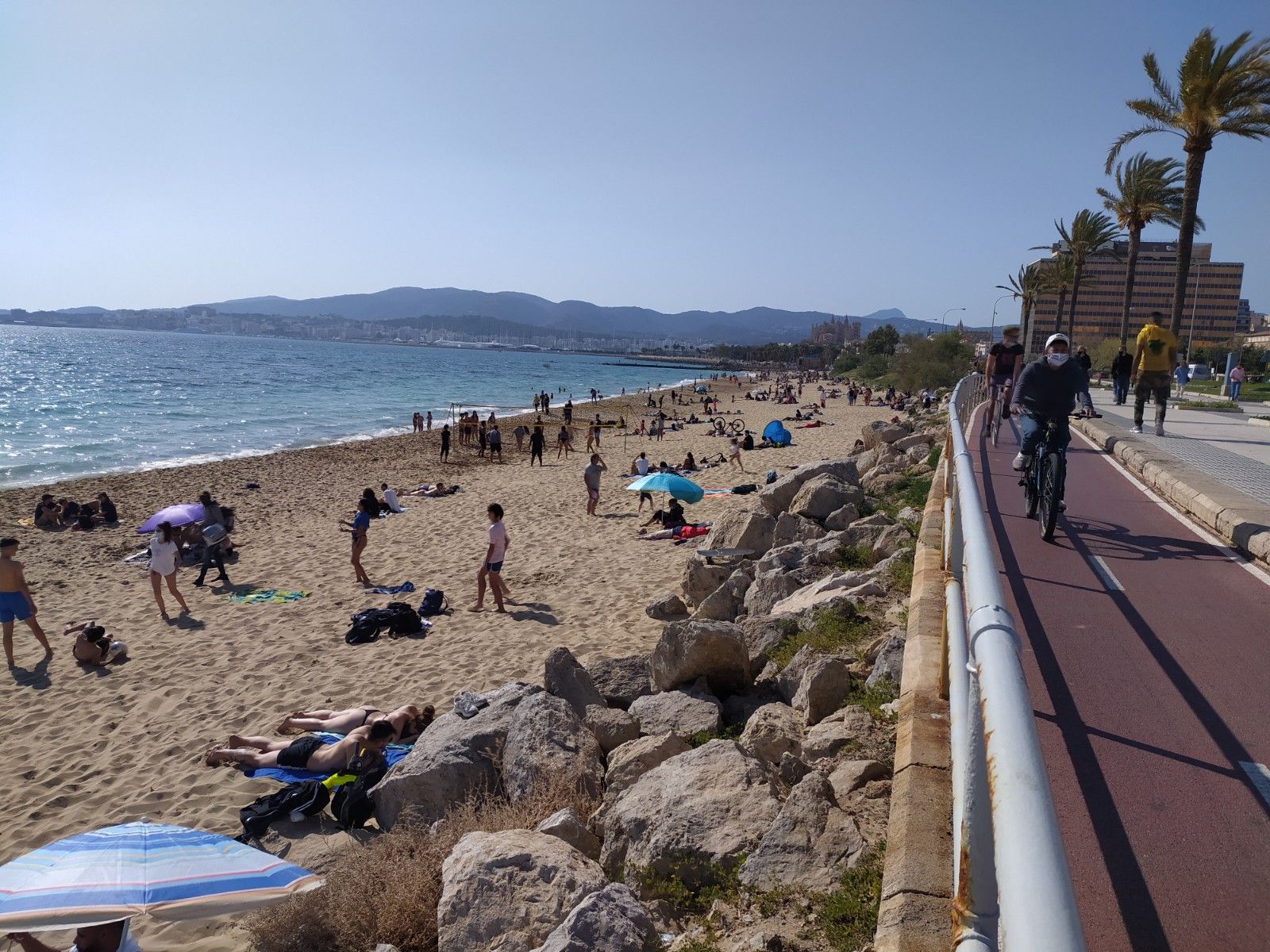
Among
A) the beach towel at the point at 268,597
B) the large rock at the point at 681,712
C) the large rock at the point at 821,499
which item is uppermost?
the large rock at the point at 821,499

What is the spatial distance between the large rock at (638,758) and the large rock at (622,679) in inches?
64.5

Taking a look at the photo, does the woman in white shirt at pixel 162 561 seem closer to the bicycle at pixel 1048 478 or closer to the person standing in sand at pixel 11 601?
the person standing in sand at pixel 11 601

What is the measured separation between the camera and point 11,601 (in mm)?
10031

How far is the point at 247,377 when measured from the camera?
265ft

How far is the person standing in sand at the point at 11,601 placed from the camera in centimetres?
997

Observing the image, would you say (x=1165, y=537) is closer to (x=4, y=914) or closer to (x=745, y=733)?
(x=745, y=733)

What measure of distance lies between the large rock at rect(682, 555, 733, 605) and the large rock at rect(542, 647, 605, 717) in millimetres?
3297

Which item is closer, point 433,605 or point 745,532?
point 745,532

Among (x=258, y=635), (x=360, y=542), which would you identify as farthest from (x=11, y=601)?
(x=360, y=542)

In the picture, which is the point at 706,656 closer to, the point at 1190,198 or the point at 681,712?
the point at 681,712

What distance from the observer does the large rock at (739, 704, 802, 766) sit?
4812mm

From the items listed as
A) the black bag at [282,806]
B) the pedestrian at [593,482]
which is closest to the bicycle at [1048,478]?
the black bag at [282,806]

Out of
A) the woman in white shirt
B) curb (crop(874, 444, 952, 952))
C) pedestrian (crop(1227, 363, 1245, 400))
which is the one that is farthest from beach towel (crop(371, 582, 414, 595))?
pedestrian (crop(1227, 363, 1245, 400))

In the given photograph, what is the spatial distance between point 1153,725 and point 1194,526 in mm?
5238
